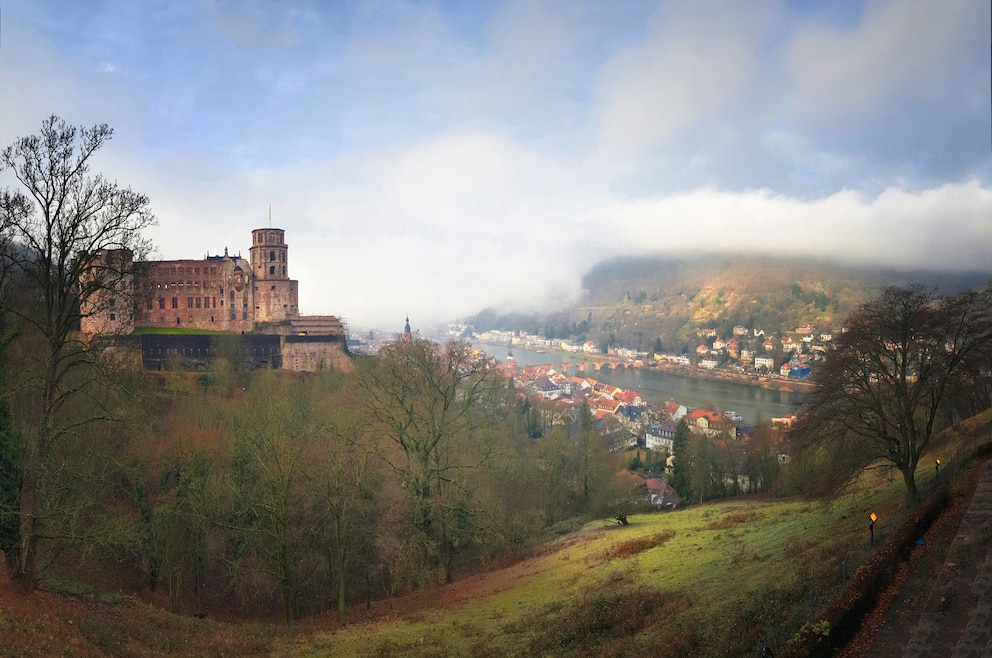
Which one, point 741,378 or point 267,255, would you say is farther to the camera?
point 741,378

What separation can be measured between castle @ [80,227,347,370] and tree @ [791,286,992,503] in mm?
41168

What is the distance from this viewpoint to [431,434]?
21.5m

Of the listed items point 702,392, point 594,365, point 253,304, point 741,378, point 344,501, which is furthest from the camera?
point 594,365

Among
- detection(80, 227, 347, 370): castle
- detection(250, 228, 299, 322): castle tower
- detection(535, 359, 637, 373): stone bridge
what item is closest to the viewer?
detection(80, 227, 347, 370): castle

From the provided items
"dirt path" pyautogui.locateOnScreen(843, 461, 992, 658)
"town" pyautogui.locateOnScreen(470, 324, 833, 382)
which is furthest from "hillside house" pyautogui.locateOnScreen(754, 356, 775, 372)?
"dirt path" pyautogui.locateOnScreen(843, 461, 992, 658)

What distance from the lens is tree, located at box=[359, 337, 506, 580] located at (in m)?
19.6

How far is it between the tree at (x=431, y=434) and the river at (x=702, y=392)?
39.3m

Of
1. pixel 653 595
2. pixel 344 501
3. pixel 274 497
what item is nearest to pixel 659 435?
pixel 344 501

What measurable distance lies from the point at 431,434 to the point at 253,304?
36558 mm

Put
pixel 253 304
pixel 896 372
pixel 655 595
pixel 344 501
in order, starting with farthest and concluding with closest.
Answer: pixel 253 304, pixel 344 501, pixel 896 372, pixel 655 595

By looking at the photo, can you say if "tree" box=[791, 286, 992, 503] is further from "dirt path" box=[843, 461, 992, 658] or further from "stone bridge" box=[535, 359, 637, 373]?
"stone bridge" box=[535, 359, 637, 373]

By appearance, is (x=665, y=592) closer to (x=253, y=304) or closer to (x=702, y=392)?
(x=253, y=304)

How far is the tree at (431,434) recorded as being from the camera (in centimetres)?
1956

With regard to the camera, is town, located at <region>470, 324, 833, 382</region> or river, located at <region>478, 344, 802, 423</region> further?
town, located at <region>470, 324, 833, 382</region>
